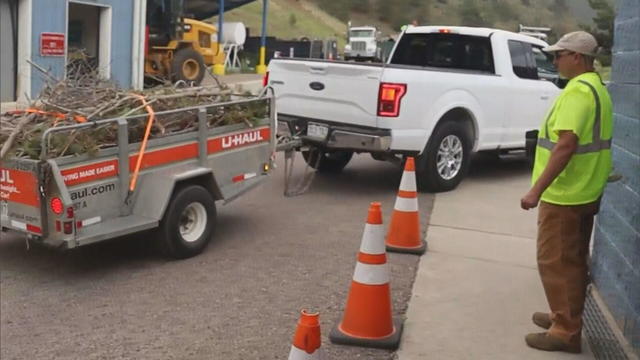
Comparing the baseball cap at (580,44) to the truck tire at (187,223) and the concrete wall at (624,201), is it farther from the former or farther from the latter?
the truck tire at (187,223)

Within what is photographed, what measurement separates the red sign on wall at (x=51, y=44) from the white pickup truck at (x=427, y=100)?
7.87 metres

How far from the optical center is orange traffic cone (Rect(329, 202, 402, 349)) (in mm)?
4105

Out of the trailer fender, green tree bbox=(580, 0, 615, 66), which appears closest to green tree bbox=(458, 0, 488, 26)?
green tree bbox=(580, 0, 615, 66)

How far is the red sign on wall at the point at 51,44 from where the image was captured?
14711 mm

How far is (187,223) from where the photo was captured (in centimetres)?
593

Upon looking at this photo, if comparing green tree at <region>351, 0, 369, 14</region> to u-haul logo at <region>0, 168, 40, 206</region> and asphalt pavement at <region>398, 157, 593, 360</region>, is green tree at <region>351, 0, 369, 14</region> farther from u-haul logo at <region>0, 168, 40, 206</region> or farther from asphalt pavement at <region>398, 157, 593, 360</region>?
u-haul logo at <region>0, 168, 40, 206</region>

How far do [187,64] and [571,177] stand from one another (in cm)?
1791

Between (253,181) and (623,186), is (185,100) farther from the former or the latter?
(623,186)

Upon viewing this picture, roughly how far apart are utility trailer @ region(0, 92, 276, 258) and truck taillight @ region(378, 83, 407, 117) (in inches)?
68.0

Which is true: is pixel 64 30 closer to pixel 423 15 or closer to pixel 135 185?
pixel 135 185

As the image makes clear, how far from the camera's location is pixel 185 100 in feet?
21.0

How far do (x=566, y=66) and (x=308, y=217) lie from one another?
12.5ft

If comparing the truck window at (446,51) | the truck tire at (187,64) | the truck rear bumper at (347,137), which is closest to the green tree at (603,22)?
the truck window at (446,51)

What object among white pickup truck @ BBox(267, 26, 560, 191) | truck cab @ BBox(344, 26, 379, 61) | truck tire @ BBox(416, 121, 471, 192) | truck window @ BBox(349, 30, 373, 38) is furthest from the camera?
truck window @ BBox(349, 30, 373, 38)
